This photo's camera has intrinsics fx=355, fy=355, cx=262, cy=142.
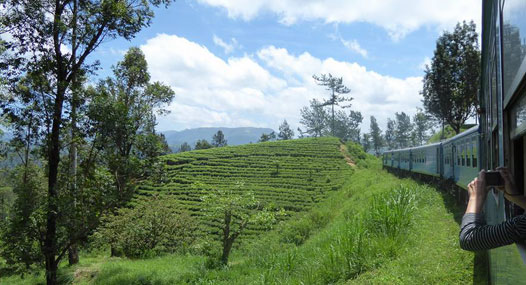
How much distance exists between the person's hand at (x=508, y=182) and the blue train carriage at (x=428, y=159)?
13.8 m

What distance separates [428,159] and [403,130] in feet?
246

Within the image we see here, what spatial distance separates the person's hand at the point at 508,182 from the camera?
1.51m

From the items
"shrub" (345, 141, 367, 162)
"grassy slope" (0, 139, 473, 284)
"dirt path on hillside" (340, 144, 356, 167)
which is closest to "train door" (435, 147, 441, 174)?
"grassy slope" (0, 139, 473, 284)

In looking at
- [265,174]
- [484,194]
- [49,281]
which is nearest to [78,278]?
[49,281]

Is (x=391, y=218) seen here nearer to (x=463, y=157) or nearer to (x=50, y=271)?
(x=463, y=157)

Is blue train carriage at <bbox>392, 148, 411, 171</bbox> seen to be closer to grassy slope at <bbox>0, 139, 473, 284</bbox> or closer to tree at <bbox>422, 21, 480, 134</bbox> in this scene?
tree at <bbox>422, 21, 480, 134</bbox>

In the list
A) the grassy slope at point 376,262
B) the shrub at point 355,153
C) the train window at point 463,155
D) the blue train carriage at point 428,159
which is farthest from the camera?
the shrub at point 355,153

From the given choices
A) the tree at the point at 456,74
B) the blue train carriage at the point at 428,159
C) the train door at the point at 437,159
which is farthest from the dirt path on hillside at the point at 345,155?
the train door at the point at 437,159

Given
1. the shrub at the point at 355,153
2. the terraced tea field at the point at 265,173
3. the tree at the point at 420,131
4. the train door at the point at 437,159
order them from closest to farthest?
1. the train door at the point at 437,159
2. the terraced tea field at the point at 265,173
3. the shrub at the point at 355,153
4. the tree at the point at 420,131

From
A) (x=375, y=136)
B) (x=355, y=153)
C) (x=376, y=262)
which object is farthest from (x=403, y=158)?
(x=375, y=136)

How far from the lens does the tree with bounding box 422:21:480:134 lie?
75.8ft

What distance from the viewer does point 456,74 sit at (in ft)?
77.5

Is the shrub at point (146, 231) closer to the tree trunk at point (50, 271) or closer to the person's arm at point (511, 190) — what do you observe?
the tree trunk at point (50, 271)

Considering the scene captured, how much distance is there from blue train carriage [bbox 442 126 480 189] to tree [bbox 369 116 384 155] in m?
73.1
